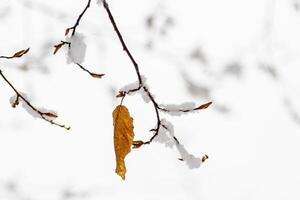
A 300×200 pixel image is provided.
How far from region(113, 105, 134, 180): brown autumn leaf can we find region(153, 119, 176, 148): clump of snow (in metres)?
0.12

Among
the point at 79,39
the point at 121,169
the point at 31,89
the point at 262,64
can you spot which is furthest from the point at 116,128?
the point at 262,64

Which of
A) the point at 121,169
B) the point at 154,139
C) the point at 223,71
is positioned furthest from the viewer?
the point at 223,71

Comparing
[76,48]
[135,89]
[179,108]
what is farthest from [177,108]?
[76,48]

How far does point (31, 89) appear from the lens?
3283 mm

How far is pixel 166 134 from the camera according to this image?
0.99 m

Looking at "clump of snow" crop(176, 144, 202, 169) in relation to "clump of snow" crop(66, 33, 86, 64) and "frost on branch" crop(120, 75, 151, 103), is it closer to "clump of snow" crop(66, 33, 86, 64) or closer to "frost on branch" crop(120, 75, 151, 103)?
"frost on branch" crop(120, 75, 151, 103)

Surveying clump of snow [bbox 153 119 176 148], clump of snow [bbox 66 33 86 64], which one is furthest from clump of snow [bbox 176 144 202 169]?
clump of snow [bbox 66 33 86 64]

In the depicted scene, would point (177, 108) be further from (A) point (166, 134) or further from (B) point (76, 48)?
(B) point (76, 48)

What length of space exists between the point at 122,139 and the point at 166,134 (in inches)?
6.1

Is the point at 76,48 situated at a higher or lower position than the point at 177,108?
higher

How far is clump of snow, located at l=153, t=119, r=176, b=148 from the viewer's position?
3.19 feet

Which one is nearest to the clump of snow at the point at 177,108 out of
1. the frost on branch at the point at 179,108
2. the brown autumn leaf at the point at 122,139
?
the frost on branch at the point at 179,108

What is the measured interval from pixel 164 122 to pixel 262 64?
112 inches

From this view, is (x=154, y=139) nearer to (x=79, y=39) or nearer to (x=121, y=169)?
(x=121, y=169)
